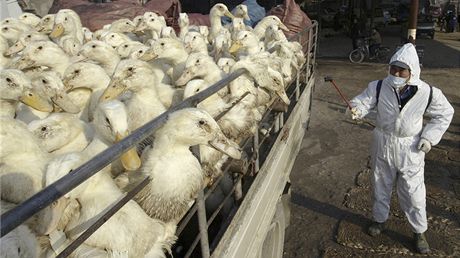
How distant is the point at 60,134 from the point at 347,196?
4199 millimetres

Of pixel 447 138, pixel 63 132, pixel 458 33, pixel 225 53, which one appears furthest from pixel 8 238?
pixel 458 33

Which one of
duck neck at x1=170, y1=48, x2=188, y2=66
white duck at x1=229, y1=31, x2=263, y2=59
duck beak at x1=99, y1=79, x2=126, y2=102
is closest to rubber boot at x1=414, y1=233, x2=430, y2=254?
white duck at x1=229, y1=31, x2=263, y2=59

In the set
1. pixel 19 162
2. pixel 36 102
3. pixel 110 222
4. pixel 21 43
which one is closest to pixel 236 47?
pixel 21 43

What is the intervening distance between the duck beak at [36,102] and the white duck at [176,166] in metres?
1.22

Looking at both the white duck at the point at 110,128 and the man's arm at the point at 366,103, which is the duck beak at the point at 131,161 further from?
the man's arm at the point at 366,103

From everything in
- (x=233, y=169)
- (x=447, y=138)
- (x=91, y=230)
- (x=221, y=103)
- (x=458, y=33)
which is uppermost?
(x=91, y=230)

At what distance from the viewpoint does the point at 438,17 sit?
2397 centimetres

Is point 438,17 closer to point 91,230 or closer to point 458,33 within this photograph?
point 458,33

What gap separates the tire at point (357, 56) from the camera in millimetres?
14805

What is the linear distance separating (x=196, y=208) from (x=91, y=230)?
69cm

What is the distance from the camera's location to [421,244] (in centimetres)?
427

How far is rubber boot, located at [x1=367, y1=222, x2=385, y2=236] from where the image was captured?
458 cm

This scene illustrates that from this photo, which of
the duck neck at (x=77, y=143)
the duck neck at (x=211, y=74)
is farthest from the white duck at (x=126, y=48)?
the duck neck at (x=77, y=143)

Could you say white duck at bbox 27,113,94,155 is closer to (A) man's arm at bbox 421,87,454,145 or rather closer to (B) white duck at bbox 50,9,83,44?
(B) white duck at bbox 50,9,83,44
